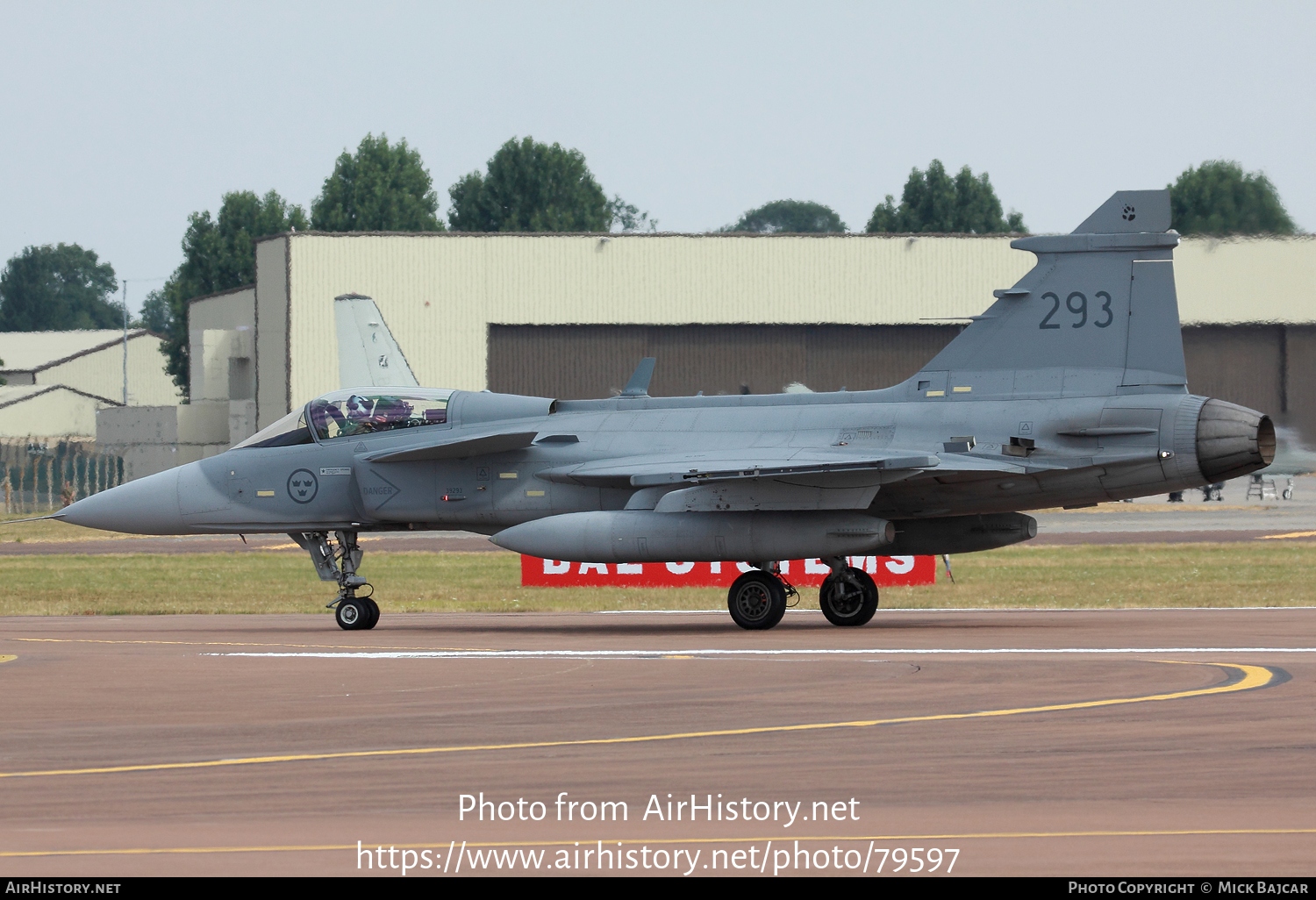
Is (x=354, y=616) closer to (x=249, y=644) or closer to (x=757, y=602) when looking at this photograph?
(x=249, y=644)

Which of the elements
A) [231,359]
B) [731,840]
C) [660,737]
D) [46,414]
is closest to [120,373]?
[46,414]

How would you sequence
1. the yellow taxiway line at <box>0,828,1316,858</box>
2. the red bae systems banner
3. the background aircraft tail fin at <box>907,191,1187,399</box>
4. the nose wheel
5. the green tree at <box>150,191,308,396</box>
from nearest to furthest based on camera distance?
the yellow taxiway line at <box>0,828,1316,858</box> → the background aircraft tail fin at <box>907,191,1187,399</box> → the nose wheel → the red bae systems banner → the green tree at <box>150,191,308,396</box>

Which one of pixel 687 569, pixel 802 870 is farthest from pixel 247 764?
pixel 687 569

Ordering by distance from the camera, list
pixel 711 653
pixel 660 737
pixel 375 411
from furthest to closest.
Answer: pixel 375 411
pixel 711 653
pixel 660 737

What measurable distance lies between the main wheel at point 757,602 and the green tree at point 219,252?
3896 inches

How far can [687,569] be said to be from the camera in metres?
27.1

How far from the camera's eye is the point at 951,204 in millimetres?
103375

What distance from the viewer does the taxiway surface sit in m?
7.02

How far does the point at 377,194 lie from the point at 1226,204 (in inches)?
3715

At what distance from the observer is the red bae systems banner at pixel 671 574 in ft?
87.6

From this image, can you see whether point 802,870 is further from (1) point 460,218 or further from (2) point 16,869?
(1) point 460,218

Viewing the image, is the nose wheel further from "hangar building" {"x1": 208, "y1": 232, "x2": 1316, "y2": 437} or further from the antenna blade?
"hangar building" {"x1": 208, "y1": 232, "x2": 1316, "y2": 437}

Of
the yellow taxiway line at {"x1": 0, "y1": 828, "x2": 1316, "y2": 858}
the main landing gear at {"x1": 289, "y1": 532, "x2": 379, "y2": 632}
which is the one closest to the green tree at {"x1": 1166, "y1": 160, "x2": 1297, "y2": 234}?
the main landing gear at {"x1": 289, "y1": 532, "x2": 379, "y2": 632}

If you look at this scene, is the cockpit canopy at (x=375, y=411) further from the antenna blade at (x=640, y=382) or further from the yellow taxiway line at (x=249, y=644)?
the yellow taxiway line at (x=249, y=644)
